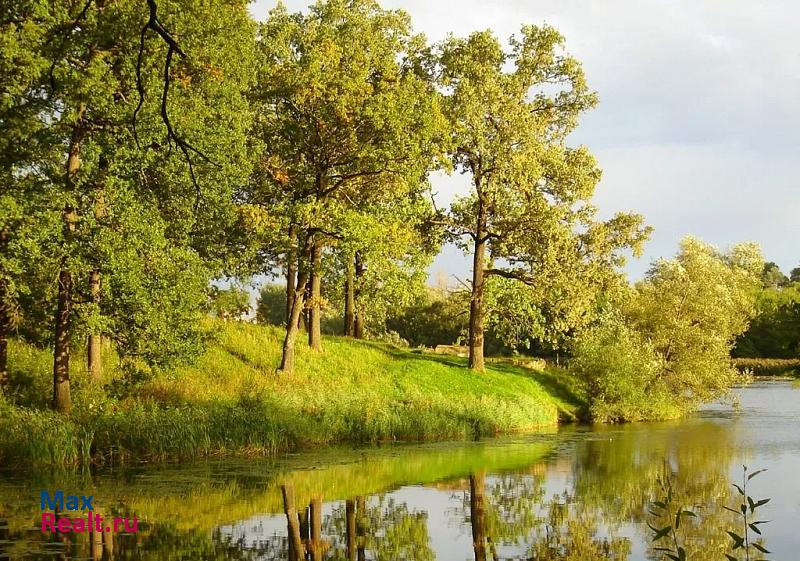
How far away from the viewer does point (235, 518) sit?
17922 millimetres

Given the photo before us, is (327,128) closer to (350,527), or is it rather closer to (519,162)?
(519,162)

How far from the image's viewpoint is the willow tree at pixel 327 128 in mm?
35688

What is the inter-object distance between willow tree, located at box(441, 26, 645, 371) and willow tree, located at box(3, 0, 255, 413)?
53.6ft

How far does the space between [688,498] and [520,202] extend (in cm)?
2503

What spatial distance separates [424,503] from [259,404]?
1069 cm

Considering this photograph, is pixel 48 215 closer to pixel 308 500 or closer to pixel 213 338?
pixel 213 338

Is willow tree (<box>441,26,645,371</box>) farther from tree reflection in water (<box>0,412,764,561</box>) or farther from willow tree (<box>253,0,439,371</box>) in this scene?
tree reflection in water (<box>0,412,764,561</box>)

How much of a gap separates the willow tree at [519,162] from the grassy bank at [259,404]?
4.94m

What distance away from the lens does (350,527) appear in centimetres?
1741

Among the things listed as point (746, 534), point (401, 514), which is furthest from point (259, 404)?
point (746, 534)

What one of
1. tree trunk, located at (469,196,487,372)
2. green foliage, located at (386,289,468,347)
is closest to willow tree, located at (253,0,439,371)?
tree trunk, located at (469,196,487,372)

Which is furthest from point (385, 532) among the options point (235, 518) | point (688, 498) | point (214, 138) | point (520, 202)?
point (520, 202)

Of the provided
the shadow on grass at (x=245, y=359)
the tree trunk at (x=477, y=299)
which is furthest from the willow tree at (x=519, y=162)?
the shadow on grass at (x=245, y=359)

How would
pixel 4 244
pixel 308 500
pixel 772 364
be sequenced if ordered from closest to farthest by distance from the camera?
pixel 308 500
pixel 4 244
pixel 772 364
